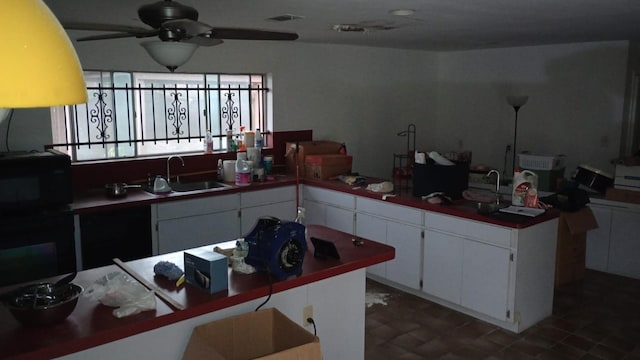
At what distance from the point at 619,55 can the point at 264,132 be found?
3.75m

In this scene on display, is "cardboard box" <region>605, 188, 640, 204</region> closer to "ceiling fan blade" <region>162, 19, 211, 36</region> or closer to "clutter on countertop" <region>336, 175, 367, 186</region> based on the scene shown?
"clutter on countertop" <region>336, 175, 367, 186</region>

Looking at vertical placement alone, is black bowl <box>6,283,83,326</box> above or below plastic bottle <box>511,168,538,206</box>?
below

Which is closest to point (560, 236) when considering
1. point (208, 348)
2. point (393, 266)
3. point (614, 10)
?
point (393, 266)

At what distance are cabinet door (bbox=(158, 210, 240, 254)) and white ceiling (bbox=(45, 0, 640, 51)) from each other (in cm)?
160

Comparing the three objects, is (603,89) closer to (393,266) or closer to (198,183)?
(393,266)

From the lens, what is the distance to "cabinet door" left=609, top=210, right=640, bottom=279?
4.86 metres

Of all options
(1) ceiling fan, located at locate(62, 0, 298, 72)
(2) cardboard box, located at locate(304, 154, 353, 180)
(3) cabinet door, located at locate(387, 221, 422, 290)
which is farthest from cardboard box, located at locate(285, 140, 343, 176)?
(1) ceiling fan, located at locate(62, 0, 298, 72)

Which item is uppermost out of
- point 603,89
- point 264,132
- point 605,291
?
point 603,89

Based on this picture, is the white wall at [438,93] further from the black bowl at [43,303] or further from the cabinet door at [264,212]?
the black bowl at [43,303]

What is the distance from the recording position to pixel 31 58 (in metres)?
0.83

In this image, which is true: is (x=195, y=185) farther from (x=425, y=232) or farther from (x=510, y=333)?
(x=510, y=333)

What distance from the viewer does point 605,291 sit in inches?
183

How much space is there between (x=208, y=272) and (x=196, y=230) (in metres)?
2.42

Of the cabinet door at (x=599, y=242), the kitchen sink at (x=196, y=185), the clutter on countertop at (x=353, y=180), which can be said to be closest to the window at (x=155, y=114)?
the kitchen sink at (x=196, y=185)
